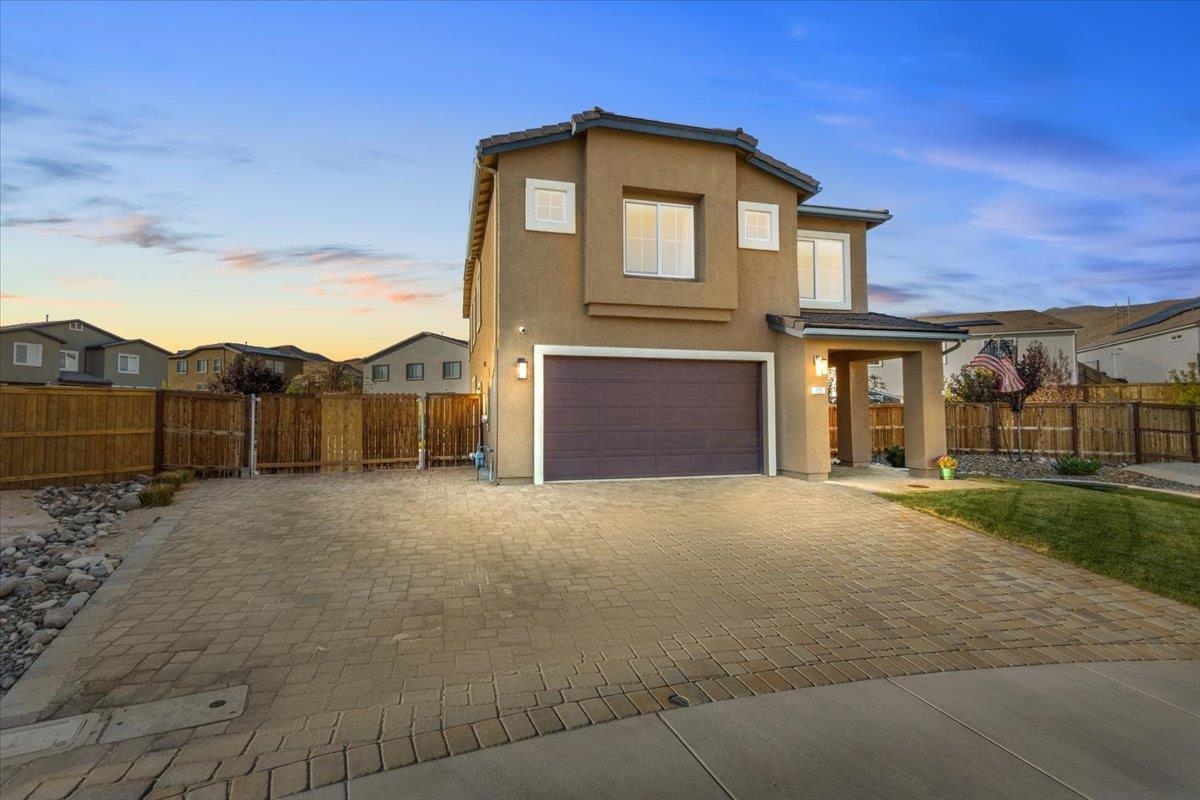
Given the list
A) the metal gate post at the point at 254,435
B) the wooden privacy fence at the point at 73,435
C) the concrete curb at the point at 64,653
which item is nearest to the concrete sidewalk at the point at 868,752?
the concrete curb at the point at 64,653

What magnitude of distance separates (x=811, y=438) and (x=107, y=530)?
1199 centimetres

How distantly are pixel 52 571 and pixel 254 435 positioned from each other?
24.1 ft

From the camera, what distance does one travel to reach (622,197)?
1176 centimetres

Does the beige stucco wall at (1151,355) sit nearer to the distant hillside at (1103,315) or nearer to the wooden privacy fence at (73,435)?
the distant hillside at (1103,315)

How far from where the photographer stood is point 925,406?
12.6 m

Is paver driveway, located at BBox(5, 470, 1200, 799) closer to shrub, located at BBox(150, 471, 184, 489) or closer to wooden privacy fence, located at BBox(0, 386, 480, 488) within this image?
shrub, located at BBox(150, 471, 184, 489)

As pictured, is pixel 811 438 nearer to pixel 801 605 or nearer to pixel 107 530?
pixel 801 605

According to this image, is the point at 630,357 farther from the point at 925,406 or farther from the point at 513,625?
the point at 513,625

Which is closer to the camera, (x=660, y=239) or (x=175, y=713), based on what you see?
(x=175, y=713)

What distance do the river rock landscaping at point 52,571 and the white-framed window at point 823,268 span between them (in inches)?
546

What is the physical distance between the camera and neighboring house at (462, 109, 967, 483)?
37.7ft

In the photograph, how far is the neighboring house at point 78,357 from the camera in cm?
3616

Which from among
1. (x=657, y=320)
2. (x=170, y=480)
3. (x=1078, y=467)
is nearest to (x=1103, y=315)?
(x=1078, y=467)

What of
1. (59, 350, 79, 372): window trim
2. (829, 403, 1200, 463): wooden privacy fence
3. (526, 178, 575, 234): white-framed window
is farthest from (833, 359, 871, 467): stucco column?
(59, 350, 79, 372): window trim
